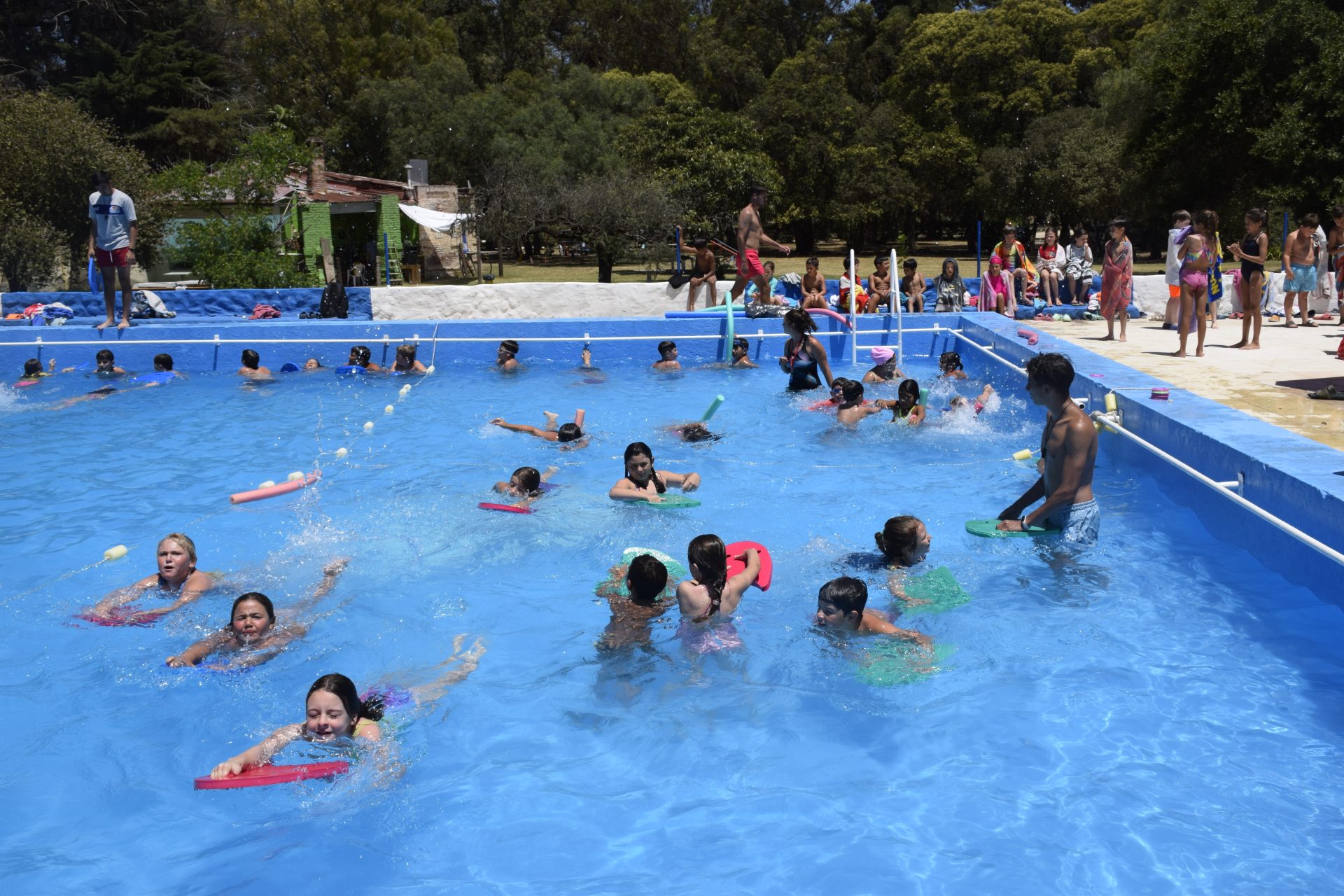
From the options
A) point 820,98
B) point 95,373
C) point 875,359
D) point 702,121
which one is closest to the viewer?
point 875,359

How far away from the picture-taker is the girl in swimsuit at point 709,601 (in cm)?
586

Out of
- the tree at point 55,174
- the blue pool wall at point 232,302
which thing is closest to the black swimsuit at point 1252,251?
the blue pool wall at point 232,302

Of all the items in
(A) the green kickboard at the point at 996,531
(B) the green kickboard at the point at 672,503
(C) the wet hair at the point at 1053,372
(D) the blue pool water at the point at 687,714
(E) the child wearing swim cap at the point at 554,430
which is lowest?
(D) the blue pool water at the point at 687,714

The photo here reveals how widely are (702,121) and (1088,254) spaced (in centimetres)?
1756

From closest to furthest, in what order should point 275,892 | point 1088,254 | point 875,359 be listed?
point 275,892, point 875,359, point 1088,254

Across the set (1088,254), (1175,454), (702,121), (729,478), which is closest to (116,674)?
(729,478)

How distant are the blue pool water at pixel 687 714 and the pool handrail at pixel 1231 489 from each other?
1.29ft

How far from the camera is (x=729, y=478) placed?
9.75 meters

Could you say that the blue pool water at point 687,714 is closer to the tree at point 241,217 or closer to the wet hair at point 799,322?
the wet hair at point 799,322

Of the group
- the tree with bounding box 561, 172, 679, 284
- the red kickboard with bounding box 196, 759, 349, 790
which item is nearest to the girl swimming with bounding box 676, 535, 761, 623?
the red kickboard with bounding box 196, 759, 349, 790

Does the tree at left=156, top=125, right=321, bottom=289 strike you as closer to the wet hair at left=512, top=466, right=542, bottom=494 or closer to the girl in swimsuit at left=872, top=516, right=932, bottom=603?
the wet hair at left=512, top=466, right=542, bottom=494

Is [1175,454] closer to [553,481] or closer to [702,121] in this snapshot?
[553,481]

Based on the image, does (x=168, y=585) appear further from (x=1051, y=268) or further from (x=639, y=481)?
(x=1051, y=268)

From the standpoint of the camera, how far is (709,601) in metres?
5.86
